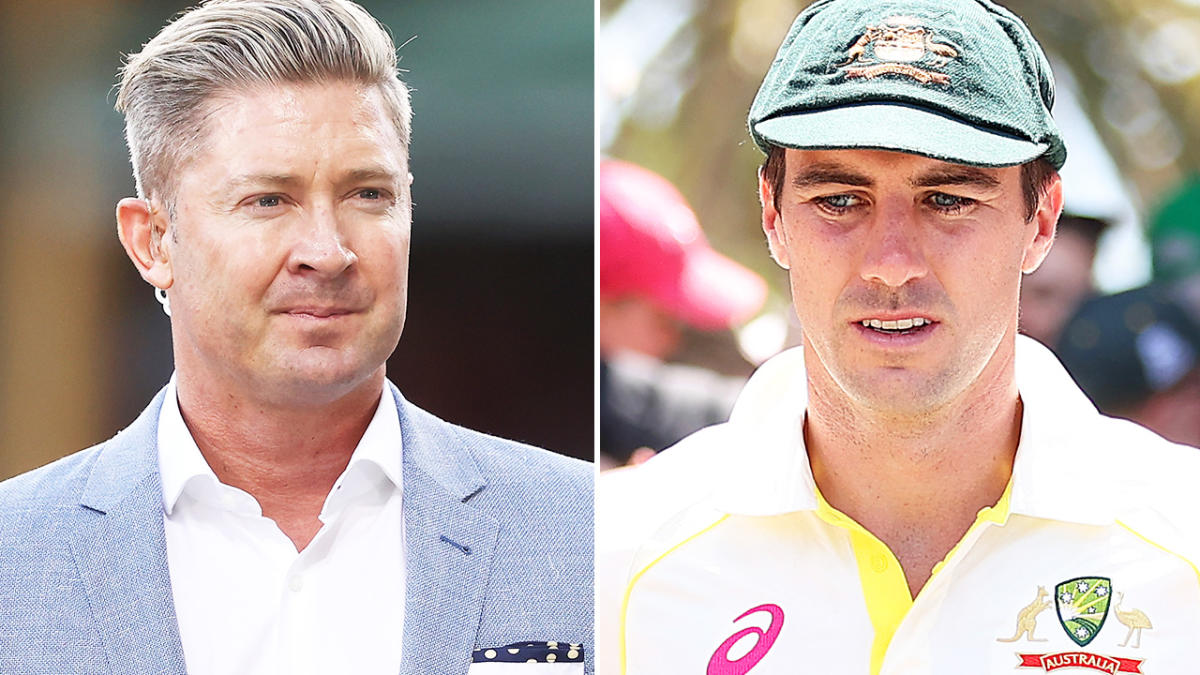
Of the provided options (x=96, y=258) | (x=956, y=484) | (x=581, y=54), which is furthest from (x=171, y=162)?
(x=956, y=484)

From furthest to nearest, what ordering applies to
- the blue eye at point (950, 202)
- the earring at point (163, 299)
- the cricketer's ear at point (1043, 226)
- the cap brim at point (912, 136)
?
the earring at point (163, 299) → the cricketer's ear at point (1043, 226) → the blue eye at point (950, 202) → the cap brim at point (912, 136)

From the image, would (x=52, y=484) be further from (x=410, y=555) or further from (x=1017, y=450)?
(x=1017, y=450)

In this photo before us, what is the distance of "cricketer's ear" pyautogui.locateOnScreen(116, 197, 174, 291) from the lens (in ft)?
7.12

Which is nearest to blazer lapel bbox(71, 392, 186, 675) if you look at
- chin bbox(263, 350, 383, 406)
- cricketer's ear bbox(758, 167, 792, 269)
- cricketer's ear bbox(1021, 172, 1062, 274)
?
chin bbox(263, 350, 383, 406)

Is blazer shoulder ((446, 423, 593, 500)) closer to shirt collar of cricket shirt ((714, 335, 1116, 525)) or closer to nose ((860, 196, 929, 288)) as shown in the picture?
shirt collar of cricket shirt ((714, 335, 1116, 525))

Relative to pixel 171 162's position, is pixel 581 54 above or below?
above

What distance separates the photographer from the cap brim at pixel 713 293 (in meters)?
2.19

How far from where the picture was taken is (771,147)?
2.12m

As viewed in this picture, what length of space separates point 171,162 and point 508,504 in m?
0.75

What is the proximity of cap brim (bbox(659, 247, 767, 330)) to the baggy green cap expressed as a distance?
27 centimetres

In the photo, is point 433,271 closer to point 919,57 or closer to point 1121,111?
point 919,57

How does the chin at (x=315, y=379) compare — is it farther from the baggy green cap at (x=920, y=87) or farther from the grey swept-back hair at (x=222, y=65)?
the baggy green cap at (x=920, y=87)

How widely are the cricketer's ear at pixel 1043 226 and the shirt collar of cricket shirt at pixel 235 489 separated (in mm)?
1022

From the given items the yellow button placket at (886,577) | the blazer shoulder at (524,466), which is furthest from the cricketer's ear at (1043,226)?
the blazer shoulder at (524,466)
